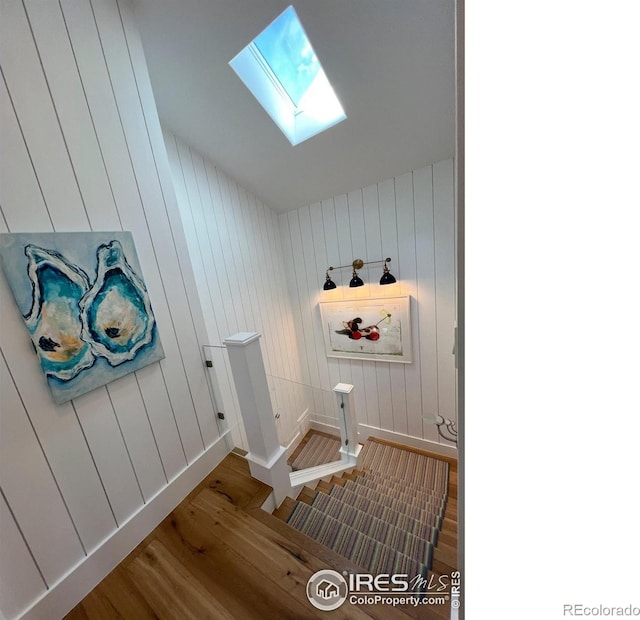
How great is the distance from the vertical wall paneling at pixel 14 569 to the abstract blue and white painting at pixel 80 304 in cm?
44

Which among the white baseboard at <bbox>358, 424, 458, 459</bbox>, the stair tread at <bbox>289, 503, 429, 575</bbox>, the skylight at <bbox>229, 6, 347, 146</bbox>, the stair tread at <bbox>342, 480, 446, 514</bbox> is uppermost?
the skylight at <bbox>229, 6, 347, 146</bbox>

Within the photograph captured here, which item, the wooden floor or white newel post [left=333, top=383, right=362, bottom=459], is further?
white newel post [left=333, top=383, right=362, bottom=459]

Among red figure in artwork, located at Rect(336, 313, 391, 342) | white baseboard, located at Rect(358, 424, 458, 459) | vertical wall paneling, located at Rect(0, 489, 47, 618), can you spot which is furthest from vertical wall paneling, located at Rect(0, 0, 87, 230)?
white baseboard, located at Rect(358, 424, 458, 459)

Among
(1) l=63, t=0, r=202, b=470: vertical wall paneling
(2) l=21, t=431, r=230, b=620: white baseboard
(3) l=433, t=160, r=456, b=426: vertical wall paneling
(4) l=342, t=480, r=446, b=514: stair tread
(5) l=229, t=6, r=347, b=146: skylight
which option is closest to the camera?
(2) l=21, t=431, r=230, b=620: white baseboard

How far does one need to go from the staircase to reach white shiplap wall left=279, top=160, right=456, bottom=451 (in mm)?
716

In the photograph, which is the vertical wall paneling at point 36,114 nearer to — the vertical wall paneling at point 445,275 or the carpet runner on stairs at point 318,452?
the vertical wall paneling at point 445,275

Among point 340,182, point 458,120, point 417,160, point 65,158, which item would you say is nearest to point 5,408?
point 65,158

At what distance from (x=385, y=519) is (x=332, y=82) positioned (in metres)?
3.00

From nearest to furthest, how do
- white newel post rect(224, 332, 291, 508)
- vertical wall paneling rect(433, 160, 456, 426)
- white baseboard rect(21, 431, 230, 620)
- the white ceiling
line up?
white baseboard rect(21, 431, 230, 620) < the white ceiling < white newel post rect(224, 332, 291, 508) < vertical wall paneling rect(433, 160, 456, 426)

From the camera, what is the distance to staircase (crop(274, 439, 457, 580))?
1.38m

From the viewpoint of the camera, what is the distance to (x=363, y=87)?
4.97ft

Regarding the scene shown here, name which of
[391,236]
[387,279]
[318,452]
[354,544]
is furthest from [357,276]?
[318,452]

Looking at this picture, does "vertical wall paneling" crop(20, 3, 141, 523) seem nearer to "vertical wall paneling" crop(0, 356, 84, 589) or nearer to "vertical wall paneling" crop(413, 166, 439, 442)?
"vertical wall paneling" crop(0, 356, 84, 589)
